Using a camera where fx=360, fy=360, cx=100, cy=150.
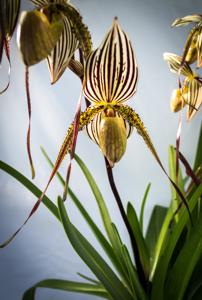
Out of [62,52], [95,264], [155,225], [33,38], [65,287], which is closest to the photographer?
[33,38]

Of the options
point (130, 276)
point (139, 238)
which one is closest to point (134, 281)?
point (130, 276)

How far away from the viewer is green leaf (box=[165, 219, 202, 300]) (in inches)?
24.0

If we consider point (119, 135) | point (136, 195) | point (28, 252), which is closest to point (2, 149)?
point (28, 252)

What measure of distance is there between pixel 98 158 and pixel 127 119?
1.87 ft

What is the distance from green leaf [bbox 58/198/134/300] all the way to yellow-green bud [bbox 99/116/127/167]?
0.14 m

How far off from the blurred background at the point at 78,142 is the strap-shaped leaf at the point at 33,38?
47cm

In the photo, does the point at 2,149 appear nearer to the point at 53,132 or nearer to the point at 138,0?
the point at 53,132

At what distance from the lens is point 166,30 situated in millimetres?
1214

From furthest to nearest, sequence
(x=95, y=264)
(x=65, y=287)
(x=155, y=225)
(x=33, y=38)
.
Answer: (x=155, y=225) → (x=65, y=287) → (x=95, y=264) → (x=33, y=38)

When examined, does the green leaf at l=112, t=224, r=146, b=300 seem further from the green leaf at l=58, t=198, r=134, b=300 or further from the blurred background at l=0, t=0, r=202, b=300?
the blurred background at l=0, t=0, r=202, b=300

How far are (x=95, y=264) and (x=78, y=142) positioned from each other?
0.52 meters

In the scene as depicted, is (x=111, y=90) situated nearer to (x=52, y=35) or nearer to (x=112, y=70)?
(x=112, y=70)

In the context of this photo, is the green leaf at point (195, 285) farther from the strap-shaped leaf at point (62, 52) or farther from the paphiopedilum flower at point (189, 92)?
the strap-shaped leaf at point (62, 52)

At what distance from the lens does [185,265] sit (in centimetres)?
63
